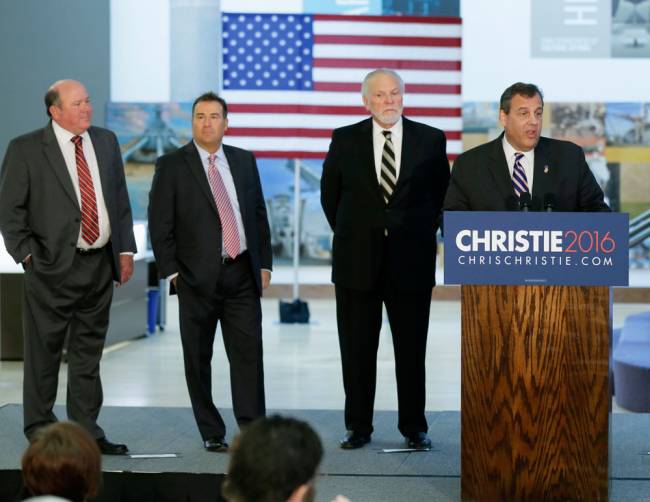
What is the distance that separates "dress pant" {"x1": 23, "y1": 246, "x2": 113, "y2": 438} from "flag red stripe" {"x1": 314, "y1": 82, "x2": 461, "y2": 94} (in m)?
5.91

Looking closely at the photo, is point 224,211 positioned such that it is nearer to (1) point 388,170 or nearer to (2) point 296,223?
(1) point 388,170

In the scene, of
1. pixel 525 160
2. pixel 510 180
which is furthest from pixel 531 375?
pixel 525 160

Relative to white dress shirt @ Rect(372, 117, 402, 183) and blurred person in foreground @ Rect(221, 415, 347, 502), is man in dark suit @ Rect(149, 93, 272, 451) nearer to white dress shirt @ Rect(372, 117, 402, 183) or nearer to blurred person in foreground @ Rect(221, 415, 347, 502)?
white dress shirt @ Rect(372, 117, 402, 183)

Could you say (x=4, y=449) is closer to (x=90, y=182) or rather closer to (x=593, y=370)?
(x=90, y=182)

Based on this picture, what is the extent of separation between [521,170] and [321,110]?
650 centimetres

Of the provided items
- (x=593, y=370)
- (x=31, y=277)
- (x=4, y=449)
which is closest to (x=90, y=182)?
(x=31, y=277)

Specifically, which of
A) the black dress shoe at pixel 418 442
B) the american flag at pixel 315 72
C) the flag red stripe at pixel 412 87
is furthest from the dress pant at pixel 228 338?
the flag red stripe at pixel 412 87

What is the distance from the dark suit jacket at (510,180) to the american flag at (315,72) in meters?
6.22

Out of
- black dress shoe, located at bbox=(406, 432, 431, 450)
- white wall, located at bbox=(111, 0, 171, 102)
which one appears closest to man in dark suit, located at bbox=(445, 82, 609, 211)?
black dress shoe, located at bbox=(406, 432, 431, 450)

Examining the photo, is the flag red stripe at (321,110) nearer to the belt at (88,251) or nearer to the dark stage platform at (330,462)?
the dark stage platform at (330,462)

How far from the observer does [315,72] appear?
11.2 metres

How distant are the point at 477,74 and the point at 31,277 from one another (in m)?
9.10

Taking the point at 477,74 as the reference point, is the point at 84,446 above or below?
below

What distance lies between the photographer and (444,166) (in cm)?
565
